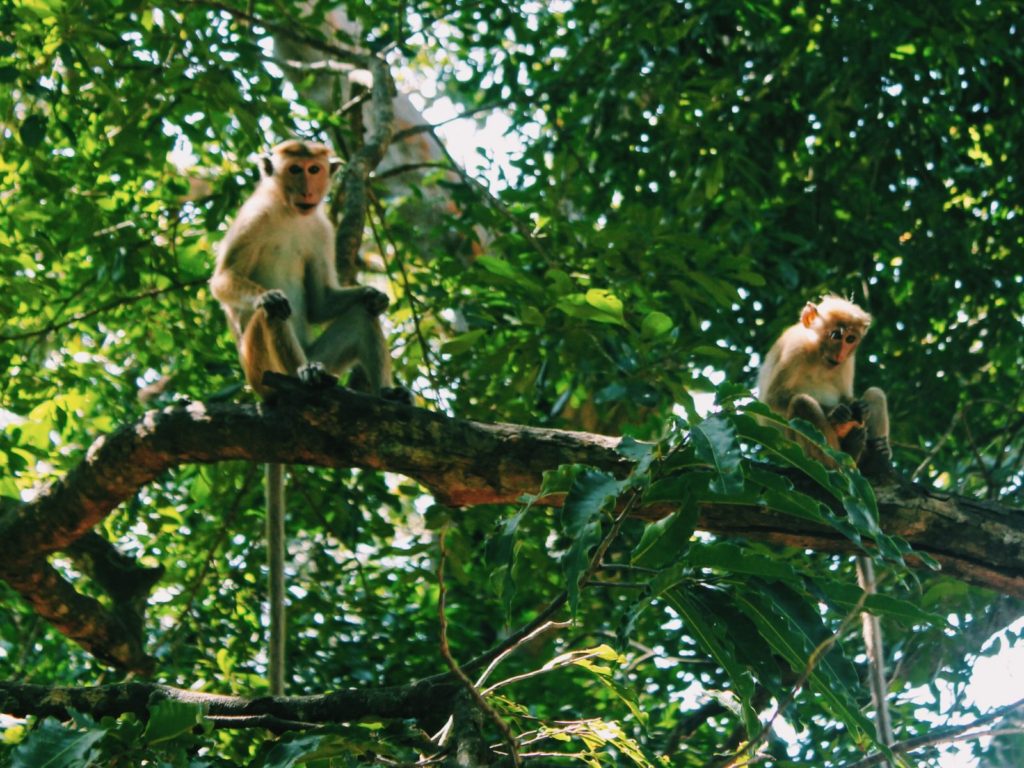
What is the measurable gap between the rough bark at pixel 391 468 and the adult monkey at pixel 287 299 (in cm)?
36

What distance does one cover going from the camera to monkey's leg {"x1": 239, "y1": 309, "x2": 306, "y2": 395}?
6312 mm

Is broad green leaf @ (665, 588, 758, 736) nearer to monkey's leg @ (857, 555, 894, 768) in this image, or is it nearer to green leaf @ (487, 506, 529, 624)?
green leaf @ (487, 506, 529, 624)

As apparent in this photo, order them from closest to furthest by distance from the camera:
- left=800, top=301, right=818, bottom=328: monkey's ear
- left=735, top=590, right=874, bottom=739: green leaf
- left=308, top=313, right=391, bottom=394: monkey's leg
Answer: left=735, top=590, right=874, bottom=739: green leaf
left=308, top=313, right=391, bottom=394: monkey's leg
left=800, top=301, right=818, bottom=328: monkey's ear

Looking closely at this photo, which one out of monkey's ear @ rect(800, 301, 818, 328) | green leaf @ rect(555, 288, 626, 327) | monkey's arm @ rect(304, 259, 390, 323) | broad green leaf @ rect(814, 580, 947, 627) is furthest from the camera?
monkey's ear @ rect(800, 301, 818, 328)

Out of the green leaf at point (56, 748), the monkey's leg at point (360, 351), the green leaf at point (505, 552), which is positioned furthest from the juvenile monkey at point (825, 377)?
the green leaf at point (56, 748)

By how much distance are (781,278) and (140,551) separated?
15.7 ft

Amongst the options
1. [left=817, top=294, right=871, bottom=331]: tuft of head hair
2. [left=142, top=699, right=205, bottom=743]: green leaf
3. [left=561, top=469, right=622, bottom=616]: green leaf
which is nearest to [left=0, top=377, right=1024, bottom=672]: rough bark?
[left=561, top=469, right=622, bottom=616]: green leaf

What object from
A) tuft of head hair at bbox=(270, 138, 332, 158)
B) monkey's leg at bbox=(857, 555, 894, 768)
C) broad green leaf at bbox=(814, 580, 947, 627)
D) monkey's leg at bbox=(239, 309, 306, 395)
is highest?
tuft of head hair at bbox=(270, 138, 332, 158)

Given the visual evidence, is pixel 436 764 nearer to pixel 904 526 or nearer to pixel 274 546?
pixel 904 526

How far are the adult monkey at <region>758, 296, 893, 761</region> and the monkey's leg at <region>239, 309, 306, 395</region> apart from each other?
8.96 feet

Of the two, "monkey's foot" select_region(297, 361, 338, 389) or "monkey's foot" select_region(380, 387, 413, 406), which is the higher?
"monkey's foot" select_region(380, 387, 413, 406)

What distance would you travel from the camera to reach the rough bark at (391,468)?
4.75 metres

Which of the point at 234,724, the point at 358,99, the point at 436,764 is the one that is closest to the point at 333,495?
the point at 358,99

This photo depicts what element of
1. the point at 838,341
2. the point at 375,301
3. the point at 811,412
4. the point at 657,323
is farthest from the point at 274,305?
the point at 838,341
